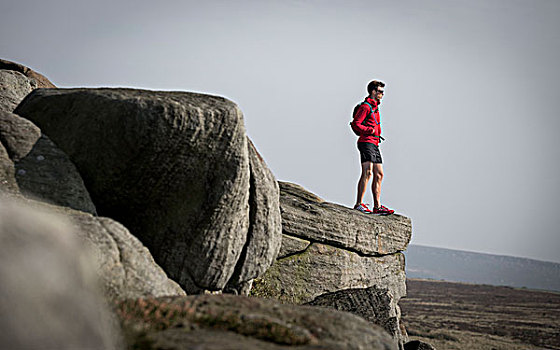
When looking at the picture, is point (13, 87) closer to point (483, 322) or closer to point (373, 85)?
point (373, 85)

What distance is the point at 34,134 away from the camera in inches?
412

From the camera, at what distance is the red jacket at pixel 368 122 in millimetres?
18109

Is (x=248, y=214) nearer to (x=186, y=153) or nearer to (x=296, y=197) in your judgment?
(x=186, y=153)

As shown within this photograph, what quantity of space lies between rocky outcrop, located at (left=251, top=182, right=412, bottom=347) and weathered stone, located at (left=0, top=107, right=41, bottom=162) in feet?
22.3

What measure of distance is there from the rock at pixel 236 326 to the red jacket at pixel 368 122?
1070 cm

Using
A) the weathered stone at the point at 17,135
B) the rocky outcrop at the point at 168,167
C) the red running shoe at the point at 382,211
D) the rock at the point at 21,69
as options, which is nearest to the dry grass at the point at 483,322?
the red running shoe at the point at 382,211

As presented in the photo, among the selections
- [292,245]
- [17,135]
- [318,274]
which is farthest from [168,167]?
[318,274]

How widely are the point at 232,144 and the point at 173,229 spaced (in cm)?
209

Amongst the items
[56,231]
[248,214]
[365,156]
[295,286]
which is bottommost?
[295,286]

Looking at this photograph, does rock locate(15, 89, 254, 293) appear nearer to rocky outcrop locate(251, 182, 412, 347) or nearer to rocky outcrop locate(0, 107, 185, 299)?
rocky outcrop locate(0, 107, 185, 299)

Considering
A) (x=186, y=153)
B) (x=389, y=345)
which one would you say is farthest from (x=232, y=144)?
(x=389, y=345)

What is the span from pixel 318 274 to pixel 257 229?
4618mm

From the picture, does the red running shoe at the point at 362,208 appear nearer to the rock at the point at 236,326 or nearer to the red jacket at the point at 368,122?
the red jacket at the point at 368,122

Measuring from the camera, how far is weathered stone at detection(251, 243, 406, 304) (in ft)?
48.2
